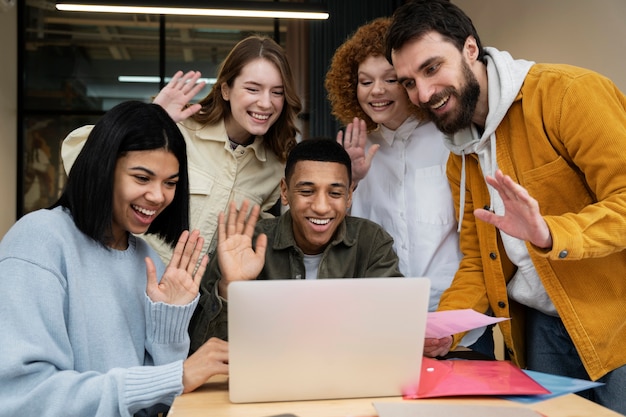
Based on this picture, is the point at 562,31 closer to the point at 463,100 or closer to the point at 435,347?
the point at 463,100

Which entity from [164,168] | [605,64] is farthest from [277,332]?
[605,64]

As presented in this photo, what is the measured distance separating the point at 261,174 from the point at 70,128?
4.08 metres

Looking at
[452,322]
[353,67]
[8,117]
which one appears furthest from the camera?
[8,117]

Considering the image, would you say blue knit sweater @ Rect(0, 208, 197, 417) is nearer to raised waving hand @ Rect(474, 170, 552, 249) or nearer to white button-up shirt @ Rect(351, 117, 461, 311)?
raised waving hand @ Rect(474, 170, 552, 249)

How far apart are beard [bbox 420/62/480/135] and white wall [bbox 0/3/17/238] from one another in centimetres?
457

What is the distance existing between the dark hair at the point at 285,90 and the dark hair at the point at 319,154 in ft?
0.96

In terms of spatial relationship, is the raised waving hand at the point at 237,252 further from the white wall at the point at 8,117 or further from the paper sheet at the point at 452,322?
the white wall at the point at 8,117

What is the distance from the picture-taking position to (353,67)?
2.37 m

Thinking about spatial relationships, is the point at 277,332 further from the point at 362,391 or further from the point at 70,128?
the point at 70,128

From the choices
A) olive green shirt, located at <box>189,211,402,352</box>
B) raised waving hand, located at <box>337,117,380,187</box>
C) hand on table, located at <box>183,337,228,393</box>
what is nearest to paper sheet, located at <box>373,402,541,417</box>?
hand on table, located at <box>183,337,228,393</box>

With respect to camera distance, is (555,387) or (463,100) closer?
(555,387)

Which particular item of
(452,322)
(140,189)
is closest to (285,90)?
(140,189)

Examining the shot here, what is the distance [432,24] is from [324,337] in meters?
1.04

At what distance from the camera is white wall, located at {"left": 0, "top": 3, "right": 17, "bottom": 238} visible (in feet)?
17.4
